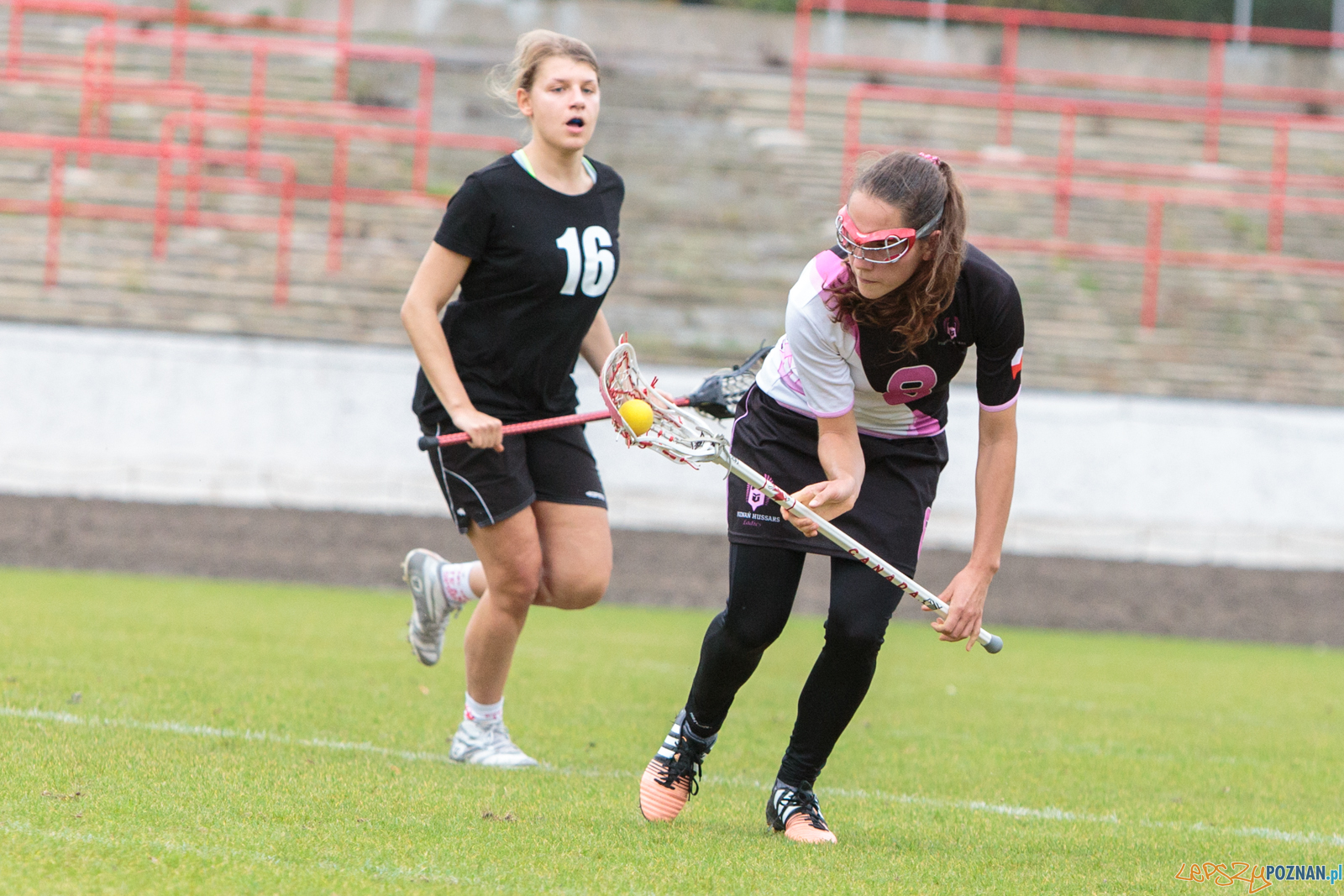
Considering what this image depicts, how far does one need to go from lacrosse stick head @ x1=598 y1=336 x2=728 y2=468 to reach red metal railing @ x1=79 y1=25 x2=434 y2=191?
12292mm

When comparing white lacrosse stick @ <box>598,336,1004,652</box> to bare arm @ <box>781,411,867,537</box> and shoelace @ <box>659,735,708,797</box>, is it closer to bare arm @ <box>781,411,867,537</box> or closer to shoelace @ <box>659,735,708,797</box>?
bare arm @ <box>781,411,867,537</box>

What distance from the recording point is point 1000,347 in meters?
3.83

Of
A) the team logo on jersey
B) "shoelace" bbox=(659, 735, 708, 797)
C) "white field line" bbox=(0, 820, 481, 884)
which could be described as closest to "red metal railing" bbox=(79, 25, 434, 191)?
the team logo on jersey

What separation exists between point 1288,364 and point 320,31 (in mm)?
14355

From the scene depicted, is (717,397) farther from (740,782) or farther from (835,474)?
(740,782)

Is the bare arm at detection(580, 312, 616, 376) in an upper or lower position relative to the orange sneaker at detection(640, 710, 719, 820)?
upper

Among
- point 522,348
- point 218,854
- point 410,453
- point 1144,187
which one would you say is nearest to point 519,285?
point 522,348

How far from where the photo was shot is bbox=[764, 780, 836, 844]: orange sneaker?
→ 4020mm

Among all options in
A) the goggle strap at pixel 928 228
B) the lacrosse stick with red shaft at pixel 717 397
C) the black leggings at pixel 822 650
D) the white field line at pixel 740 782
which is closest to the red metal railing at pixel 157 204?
the white field line at pixel 740 782

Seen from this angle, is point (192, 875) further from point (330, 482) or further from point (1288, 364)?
point (1288, 364)

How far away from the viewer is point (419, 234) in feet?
53.0

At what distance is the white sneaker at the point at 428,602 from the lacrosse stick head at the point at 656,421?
1882mm

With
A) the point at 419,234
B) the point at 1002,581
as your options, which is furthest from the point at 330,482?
the point at 1002,581

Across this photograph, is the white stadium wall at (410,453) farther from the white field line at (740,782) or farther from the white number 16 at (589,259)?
the white field line at (740,782)
